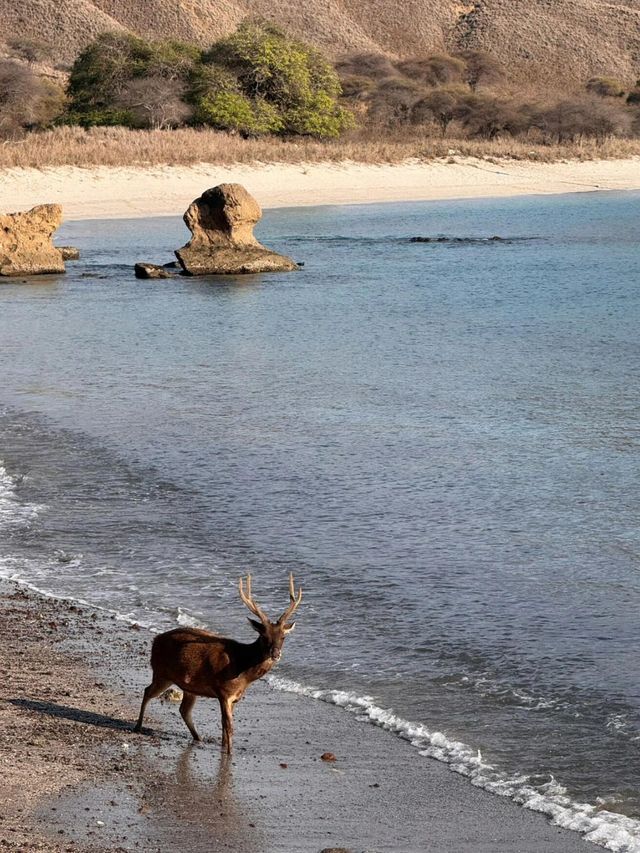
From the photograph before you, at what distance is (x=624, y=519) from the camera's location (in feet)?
34.1

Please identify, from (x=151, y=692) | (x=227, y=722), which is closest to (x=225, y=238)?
(x=151, y=692)

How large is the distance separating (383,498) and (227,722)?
5.11 m

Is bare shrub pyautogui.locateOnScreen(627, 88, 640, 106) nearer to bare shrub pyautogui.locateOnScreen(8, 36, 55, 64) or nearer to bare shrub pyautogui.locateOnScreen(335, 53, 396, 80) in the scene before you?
bare shrub pyautogui.locateOnScreen(335, 53, 396, 80)

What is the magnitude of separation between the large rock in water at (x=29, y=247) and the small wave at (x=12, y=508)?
16.0 m

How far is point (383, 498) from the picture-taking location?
11.0m

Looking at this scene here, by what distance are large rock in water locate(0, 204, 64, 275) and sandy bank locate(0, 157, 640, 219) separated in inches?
290

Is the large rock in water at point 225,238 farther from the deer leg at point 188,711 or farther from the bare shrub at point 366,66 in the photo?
the bare shrub at point 366,66

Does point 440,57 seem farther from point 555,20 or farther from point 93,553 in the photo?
point 93,553

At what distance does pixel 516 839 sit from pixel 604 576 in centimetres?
387

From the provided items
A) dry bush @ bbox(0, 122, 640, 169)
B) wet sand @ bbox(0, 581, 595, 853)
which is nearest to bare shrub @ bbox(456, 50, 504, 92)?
dry bush @ bbox(0, 122, 640, 169)

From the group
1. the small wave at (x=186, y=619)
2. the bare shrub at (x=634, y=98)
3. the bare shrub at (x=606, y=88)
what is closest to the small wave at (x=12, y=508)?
the small wave at (x=186, y=619)

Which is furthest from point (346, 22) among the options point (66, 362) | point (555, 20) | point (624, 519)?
point (624, 519)

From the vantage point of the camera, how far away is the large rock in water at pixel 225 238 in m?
27.0

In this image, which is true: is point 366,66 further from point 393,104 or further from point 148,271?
point 148,271
